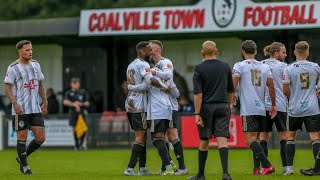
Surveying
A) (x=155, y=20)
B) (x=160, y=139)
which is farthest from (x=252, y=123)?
(x=155, y=20)

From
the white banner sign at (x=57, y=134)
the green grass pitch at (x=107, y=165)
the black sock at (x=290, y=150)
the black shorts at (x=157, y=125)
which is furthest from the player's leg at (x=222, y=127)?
the white banner sign at (x=57, y=134)

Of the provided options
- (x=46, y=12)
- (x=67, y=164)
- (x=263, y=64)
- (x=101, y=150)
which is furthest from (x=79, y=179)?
(x=46, y=12)

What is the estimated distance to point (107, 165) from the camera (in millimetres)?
21062

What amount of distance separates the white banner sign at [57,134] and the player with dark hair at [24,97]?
14.0 m

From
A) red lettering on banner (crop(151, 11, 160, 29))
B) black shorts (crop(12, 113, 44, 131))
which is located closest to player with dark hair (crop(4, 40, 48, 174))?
black shorts (crop(12, 113, 44, 131))

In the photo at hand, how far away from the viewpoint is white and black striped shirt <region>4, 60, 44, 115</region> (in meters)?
17.4

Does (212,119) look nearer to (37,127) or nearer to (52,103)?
(37,127)

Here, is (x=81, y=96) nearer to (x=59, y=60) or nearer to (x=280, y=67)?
(x=59, y=60)

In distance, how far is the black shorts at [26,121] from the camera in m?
17.4

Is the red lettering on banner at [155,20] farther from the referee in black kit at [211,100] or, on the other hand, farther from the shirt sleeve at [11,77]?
the referee in black kit at [211,100]

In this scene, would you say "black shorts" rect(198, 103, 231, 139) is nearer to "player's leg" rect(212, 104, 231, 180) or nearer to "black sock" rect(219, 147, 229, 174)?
"player's leg" rect(212, 104, 231, 180)

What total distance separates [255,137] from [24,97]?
4109mm

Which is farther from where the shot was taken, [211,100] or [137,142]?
[137,142]

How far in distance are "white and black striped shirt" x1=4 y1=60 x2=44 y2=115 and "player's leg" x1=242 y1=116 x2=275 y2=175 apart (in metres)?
3.71
